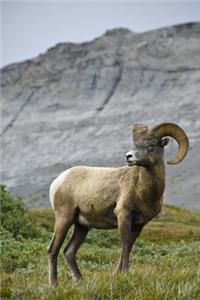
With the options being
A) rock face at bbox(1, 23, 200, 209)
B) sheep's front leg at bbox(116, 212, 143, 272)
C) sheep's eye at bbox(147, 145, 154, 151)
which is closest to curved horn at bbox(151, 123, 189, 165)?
sheep's eye at bbox(147, 145, 154, 151)

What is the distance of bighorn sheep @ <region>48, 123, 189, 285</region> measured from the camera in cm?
1112

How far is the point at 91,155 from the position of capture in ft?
405

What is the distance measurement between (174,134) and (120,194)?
1510 mm

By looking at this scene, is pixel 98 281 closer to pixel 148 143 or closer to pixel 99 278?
pixel 99 278

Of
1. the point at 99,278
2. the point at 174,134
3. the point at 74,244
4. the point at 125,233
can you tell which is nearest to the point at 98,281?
the point at 99,278

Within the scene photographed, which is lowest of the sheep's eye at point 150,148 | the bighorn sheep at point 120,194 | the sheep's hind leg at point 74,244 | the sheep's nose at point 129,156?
the sheep's hind leg at point 74,244

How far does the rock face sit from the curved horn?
253 ft

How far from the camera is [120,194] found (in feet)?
37.5

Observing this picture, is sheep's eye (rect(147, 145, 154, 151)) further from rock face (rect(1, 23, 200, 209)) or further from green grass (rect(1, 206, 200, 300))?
rock face (rect(1, 23, 200, 209))

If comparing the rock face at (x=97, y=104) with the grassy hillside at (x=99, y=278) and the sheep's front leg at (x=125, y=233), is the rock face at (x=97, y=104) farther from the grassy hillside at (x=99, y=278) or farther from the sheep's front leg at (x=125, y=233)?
the sheep's front leg at (x=125, y=233)

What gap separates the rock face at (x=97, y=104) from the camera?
120625mm

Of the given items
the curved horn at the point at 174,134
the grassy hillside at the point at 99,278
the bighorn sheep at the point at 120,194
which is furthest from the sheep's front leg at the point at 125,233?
the curved horn at the point at 174,134

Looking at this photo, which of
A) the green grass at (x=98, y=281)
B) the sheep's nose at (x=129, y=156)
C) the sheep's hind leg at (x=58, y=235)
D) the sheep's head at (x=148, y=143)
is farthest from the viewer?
the sheep's hind leg at (x=58, y=235)

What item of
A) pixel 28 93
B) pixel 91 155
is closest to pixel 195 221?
pixel 91 155
